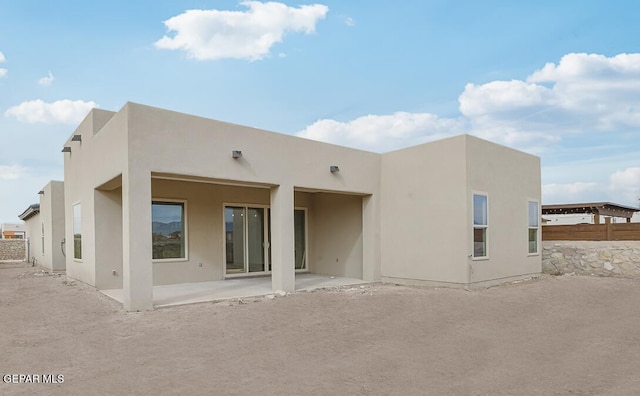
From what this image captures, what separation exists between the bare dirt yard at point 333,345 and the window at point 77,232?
3221mm

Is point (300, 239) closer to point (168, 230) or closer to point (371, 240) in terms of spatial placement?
point (371, 240)

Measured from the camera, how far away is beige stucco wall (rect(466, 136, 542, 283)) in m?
10.3

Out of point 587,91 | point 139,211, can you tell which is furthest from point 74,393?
point 587,91

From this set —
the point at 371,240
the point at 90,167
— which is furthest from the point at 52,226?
the point at 371,240

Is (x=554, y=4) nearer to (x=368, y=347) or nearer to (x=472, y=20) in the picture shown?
(x=472, y=20)

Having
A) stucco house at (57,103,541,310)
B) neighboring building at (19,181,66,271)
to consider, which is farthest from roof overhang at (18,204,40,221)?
stucco house at (57,103,541,310)

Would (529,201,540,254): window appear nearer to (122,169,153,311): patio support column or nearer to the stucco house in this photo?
the stucco house

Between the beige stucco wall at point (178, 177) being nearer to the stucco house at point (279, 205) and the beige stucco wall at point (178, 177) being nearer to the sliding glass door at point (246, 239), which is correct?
the stucco house at point (279, 205)

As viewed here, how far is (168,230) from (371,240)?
5.62 m

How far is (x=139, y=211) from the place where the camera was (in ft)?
24.6

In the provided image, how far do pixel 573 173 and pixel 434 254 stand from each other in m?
7.29
